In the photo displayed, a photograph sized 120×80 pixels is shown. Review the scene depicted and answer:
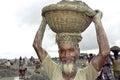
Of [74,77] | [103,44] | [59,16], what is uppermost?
[59,16]

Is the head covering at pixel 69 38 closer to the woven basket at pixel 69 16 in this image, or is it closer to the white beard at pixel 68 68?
the woven basket at pixel 69 16

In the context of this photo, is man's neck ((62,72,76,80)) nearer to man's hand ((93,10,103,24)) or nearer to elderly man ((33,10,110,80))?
elderly man ((33,10,110,80))

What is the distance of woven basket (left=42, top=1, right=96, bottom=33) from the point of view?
4500 mm

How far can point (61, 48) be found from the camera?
466cm

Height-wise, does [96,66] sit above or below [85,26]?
below

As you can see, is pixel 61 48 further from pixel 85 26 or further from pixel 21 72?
pixel 21 72

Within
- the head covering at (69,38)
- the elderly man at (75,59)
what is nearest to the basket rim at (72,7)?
the elderly man at (75,59)

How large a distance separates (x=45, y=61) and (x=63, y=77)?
0.36 m

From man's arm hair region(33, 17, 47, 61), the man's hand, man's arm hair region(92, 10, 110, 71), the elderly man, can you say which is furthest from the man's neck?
the man's hand

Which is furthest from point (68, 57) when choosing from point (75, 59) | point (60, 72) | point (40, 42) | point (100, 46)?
point (40, 42)

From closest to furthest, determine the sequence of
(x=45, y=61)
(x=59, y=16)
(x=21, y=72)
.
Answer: (x=59, y=16)
(x=45, y=61)
(x=21, y=72)

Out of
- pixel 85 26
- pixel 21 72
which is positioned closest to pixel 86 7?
pixel 85 26

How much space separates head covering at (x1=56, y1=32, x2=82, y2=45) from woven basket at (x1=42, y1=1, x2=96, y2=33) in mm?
51

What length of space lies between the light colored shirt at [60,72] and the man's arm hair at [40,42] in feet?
0.23
